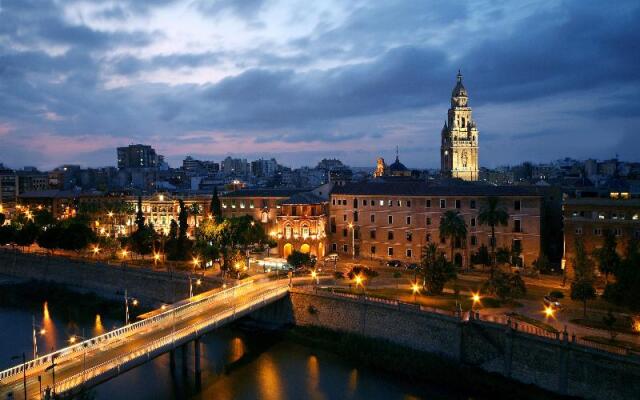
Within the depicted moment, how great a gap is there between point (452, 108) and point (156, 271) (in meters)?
108

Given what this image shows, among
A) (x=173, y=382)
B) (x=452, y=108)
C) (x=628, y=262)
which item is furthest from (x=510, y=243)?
(x=452, y=108)

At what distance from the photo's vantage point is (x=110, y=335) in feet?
166

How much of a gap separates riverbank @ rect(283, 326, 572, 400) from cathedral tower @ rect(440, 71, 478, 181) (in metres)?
105

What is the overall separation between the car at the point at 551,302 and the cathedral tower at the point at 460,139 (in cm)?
10082

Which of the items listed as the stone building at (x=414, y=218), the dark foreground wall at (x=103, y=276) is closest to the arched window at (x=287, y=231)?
the stone building at (x=414, y=218)

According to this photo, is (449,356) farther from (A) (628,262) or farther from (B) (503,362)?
(A) (628,262)

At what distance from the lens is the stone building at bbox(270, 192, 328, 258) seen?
8775cm

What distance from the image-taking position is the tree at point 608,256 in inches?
2280

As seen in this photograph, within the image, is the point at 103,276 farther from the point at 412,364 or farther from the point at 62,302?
the point at 412,364

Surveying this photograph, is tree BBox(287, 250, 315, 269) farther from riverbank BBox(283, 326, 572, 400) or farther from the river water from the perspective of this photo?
riverbank BBox(283, 326, 572, 400)

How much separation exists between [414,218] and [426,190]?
4905 mm

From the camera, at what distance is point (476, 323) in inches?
1912

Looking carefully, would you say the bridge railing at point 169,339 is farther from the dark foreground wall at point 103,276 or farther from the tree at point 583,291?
the tree at point 583,291

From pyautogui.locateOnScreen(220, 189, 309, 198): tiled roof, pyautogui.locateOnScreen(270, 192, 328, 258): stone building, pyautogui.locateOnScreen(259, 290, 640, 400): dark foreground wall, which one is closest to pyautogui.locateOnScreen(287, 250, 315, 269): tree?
pyautogui.locateOnScreen(259, 290, 640, 400): dark foreground wall
